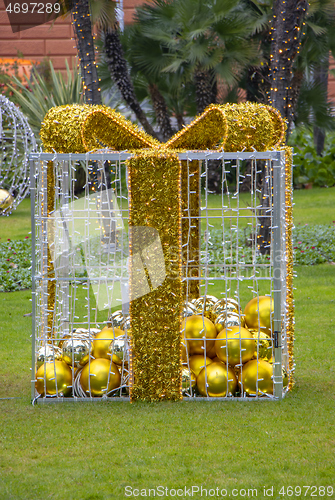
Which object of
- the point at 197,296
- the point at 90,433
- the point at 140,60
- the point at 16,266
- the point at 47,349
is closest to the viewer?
the point at 90,433

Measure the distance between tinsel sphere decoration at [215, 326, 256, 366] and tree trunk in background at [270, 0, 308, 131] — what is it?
15.7 ft

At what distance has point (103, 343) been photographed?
399 centimetres

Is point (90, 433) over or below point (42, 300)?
below

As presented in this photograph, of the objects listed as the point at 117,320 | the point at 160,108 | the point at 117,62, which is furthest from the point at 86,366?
the point at 160,108

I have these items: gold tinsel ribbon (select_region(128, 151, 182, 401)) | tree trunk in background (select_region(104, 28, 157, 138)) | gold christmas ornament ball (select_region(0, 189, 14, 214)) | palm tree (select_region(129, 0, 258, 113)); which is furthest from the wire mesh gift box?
palm tree (select_region(129, 0, 258, 113))

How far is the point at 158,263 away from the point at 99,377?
2.76 ft

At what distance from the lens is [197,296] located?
4.74m

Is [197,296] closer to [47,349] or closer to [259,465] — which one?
[47,349]

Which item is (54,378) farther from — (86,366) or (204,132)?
(204,132)

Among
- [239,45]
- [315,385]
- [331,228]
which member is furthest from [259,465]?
[239,45]

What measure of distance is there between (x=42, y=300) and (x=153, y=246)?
841 millimetres

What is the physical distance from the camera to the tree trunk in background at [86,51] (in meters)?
7.27

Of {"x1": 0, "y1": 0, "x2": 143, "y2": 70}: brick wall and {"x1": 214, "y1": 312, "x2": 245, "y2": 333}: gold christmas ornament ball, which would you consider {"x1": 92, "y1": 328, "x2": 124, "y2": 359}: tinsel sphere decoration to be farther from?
{"x1": 0, "y1": 0, "x2": 143, "y2": 70}: brick wall

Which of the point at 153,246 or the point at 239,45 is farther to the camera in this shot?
the point at 239,45
